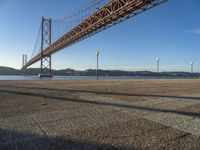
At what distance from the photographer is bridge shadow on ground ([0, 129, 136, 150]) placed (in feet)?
7.72

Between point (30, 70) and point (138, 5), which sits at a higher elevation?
point (138, 5)

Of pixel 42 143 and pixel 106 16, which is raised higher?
pixel 106 16

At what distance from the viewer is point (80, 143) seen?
250cm

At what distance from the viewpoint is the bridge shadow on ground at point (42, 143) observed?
7.72ft

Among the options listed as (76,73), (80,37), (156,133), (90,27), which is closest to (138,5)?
(90,27)

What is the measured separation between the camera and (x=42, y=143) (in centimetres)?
248

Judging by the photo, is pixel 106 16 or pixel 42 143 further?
pixel 106 16

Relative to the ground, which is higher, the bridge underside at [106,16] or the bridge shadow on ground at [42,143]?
the bridge underside at [106,16]

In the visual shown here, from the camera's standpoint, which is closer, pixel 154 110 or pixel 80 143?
pixel 80 143

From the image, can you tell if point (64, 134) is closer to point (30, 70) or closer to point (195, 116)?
point (195, 116)

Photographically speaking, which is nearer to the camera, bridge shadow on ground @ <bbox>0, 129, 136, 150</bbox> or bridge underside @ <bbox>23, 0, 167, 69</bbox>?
bridge shadow on ground @ <bbox>0, 129, 136, 150</bbox>

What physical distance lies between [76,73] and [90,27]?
52.9m

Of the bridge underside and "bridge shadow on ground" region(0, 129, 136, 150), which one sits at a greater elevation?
the bridge underside

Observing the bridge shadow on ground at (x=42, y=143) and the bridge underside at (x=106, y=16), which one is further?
the bridge underside at (x=106, y=16)
